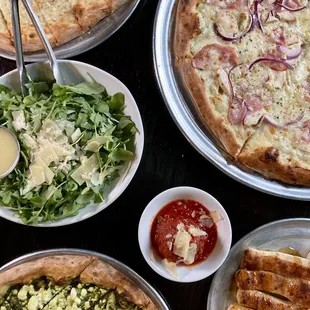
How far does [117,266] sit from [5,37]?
110 centimetres

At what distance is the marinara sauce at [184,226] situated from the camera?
252cm

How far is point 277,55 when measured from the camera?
258 cm

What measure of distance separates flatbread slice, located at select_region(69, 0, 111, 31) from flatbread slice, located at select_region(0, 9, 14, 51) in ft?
1.02

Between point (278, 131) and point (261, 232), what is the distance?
0.46 metres

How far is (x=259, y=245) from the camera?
8.82 ft

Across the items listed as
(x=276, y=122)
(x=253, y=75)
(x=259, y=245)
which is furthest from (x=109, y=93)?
(x=259, y=245)

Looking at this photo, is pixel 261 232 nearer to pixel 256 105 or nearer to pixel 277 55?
pixel 256 105

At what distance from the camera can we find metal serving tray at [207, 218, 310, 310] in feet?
8.64

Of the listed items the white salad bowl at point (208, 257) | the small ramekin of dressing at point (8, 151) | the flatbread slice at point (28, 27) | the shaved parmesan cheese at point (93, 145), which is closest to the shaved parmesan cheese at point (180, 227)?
the white salad bowl at point (208, 257)

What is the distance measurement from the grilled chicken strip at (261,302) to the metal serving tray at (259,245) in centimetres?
12

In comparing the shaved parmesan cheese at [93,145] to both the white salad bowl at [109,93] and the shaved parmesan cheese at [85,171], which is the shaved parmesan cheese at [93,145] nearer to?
the shaved parmesan cheese at [85,171]

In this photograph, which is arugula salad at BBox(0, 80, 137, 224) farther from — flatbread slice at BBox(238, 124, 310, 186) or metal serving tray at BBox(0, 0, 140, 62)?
flatbread slice at BBox(238, 124, 310, 186)

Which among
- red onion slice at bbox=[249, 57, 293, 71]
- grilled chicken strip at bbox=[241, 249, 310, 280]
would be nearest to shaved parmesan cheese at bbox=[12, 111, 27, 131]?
red onion slice at bbox=[249, 57, 293, 71]

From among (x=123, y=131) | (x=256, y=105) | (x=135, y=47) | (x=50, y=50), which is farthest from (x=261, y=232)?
(x=50, y=50)
